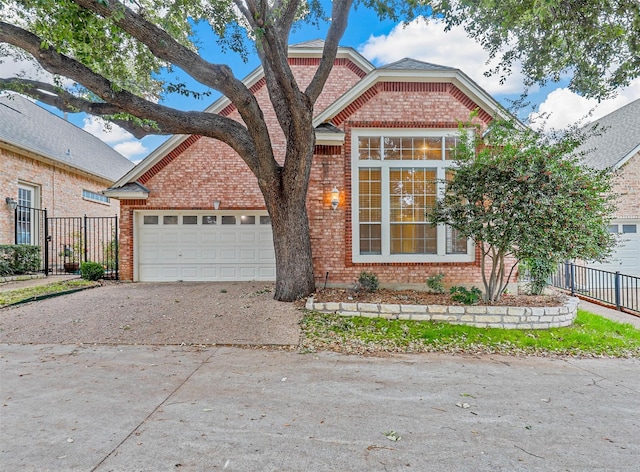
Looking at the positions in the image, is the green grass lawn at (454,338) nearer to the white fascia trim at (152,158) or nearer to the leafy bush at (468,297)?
the leafy bush at (468,297)

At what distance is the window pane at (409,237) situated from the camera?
8281mm

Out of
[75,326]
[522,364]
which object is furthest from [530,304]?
[75,326]

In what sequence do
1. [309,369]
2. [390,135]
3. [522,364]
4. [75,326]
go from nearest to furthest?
[309,369] < [522,364] < [75,326] < [390,135]

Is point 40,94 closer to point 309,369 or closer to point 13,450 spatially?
point 13,450

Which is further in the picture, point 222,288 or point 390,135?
point 222,288

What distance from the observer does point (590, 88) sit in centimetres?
714

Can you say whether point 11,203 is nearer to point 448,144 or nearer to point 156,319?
point 156,319

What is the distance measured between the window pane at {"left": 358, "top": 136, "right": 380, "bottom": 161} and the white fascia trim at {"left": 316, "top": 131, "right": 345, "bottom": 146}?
56 centimetres

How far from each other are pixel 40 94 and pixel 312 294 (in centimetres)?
713

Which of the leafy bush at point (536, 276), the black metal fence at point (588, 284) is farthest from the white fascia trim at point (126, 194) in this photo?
the black metal fence at point (588, 284)

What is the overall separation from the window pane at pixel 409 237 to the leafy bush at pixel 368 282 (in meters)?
0.99

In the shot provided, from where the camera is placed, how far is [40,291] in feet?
28.2

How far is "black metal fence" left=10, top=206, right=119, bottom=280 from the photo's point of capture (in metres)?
12.3

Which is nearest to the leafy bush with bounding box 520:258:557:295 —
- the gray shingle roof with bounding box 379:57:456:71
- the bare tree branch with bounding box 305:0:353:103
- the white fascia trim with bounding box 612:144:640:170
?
the gray shingle roof with bounding box 379:57:456:71
